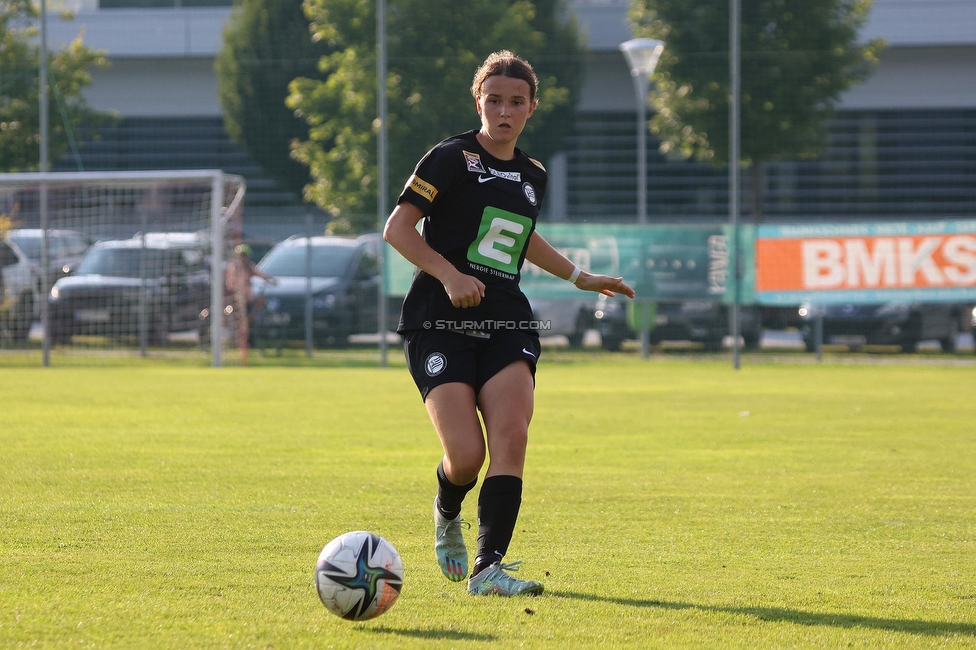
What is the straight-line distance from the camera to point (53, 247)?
20.0 metres

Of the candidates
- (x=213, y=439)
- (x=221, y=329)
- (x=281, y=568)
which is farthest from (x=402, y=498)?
(x=221, y=329)

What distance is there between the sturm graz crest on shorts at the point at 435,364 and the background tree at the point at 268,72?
85.7ft

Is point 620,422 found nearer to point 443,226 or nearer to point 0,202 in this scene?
point 443,226

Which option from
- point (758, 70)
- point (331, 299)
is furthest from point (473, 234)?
point (758, 70)

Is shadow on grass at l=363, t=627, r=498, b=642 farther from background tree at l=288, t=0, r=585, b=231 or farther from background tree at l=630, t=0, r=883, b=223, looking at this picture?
background tree at l=630, t=0, r=883, b=223

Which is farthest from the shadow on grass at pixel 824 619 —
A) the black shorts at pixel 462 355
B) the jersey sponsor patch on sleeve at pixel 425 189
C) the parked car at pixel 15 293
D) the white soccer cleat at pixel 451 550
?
the parked car at pixel 15 293

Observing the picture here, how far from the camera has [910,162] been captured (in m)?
34.8

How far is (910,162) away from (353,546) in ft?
108

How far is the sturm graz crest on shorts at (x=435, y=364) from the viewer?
479 cm

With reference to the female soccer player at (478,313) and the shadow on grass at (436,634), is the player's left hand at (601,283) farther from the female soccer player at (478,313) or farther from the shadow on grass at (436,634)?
the shadow on grass at (436,634)

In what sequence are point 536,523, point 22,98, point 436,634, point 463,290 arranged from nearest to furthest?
point 436,634
point 463,290
point 536,523
point 22,98

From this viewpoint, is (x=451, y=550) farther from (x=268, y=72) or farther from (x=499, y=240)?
(x=268, y=72)

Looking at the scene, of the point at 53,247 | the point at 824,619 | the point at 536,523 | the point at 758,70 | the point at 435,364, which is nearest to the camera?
the point at 824,619

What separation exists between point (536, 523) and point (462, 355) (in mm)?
1668
